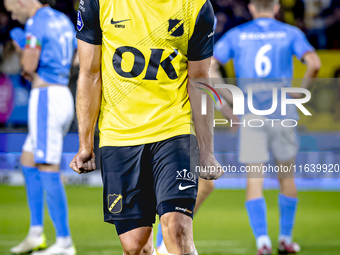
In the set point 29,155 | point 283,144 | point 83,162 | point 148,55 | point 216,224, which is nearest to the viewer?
point 148,55

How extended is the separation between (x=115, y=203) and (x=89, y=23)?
848mm

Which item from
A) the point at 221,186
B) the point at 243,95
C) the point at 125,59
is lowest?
the point at 221,186

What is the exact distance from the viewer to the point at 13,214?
6.40 meters

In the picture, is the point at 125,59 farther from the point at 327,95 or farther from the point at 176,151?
the point at 327,95

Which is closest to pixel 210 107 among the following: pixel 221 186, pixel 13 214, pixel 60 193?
pixel 60 193

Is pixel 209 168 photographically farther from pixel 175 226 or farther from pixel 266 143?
pixel 266 143

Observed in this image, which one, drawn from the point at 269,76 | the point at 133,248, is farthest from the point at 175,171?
the point at 269,76

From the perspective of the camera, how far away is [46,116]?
4.44 m

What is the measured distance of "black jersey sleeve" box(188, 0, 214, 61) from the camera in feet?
8.36

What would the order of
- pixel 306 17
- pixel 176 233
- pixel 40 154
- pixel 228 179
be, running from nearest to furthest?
pixel 176 233, pixel 40 154, pixel 228 179, pixel 306 17

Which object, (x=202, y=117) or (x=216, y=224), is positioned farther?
(x=216, y=224)

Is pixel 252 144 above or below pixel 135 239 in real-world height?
below

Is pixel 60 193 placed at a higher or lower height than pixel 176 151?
lower

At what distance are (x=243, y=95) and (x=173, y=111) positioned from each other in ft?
7.44
